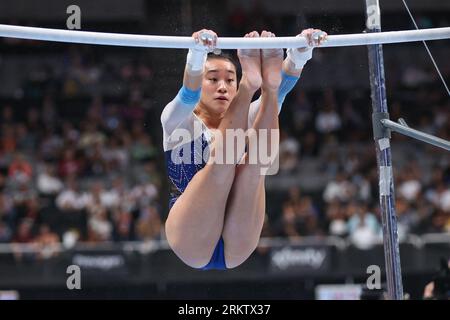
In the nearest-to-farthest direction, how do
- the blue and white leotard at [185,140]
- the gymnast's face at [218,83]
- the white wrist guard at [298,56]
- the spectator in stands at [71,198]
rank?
the blue and white leotard at [185,140] < the white wrist guard at [298,56] < the gymnast's face at [218,83] < the spectator in stands at [71,198]

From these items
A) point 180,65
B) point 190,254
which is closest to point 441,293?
point 190,254

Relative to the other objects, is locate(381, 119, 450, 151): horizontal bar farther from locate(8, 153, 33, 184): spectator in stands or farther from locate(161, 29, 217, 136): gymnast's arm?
locate(8, 153, 33, 184): spectator in stands

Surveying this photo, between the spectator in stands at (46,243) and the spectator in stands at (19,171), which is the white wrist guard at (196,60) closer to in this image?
the spectator in stands at (46,243)

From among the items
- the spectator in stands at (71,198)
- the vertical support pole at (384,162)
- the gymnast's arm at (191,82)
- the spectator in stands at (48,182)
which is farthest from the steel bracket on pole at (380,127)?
the spectator in stands at (48,182)

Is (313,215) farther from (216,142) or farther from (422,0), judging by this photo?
(216,142)

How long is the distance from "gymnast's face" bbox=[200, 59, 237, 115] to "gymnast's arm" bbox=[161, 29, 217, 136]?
1.11 feet

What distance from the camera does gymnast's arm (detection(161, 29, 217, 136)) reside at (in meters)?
3.81

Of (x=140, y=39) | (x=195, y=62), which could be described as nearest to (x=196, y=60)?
(x=195, y=62)

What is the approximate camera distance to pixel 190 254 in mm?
4184

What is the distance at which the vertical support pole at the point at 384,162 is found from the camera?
4.41 metres

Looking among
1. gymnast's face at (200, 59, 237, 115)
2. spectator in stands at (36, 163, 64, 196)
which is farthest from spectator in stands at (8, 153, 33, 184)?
gymnast's face at (200, 59, 237, 115)

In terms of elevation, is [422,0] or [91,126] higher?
[422,0]

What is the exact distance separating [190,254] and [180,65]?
1.17 meters
